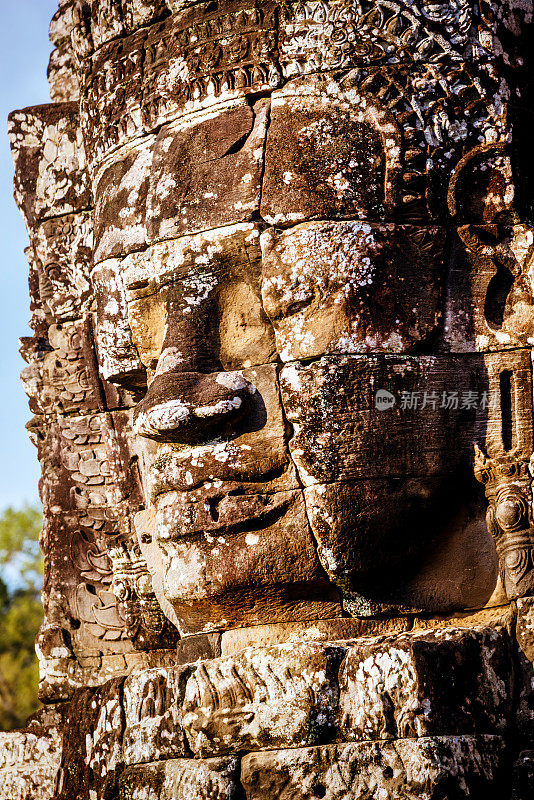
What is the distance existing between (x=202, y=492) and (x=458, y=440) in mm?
1005

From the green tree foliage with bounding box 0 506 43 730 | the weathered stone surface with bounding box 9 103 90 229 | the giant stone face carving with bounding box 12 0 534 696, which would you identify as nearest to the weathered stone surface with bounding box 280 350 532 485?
the giant stone face carving with bounding box 12 0 534 696

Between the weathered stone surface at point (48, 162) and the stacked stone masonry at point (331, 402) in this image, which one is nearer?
the stacked stone masonry at point (331, 402)

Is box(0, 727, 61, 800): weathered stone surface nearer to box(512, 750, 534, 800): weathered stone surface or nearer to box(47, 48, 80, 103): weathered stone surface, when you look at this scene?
box(512, 750, 534, 800): weathered stone surface

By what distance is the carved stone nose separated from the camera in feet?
15.6

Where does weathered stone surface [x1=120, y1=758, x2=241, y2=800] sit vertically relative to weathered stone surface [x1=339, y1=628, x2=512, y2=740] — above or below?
below

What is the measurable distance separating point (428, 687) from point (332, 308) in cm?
143

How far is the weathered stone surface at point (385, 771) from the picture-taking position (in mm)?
4207

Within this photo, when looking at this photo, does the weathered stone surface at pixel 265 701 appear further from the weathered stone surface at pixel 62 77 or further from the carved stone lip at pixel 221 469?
the weathered stone surface at pixel 62 77

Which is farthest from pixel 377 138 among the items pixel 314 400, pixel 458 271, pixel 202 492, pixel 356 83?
pixel 202 492

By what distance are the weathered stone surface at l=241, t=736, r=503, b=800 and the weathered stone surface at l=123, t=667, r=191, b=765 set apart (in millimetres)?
430

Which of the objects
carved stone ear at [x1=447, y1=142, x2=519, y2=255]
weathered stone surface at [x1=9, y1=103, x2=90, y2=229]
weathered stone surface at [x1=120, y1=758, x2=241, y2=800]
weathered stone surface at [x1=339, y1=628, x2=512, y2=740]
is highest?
weathered stone surface at [x1=9, y1=103, x2=90, y2=229]

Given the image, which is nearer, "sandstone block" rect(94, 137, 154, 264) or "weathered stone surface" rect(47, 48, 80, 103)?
"sandstone block" rect(94, 137, 154, 264)

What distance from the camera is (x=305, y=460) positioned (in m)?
4.70

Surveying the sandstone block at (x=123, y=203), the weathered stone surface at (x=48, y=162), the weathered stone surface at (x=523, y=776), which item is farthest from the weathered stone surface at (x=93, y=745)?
the weathered stone surface at (x=48, y=162)
